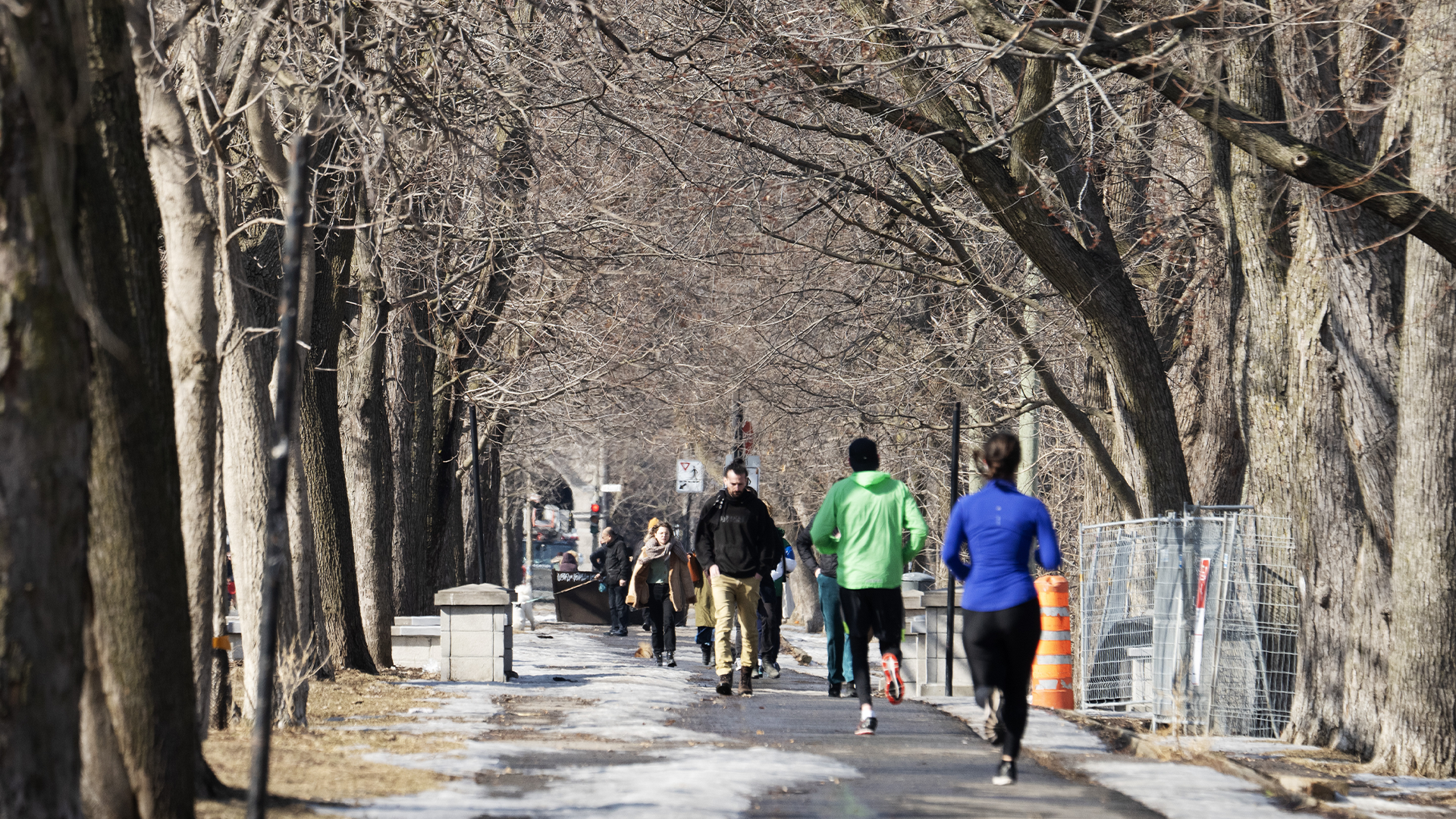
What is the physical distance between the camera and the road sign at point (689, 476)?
87.2ft

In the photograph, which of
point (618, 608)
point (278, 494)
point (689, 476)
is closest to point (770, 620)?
point (689, 476)

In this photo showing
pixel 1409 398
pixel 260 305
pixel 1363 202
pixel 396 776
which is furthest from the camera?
pixel 260 305

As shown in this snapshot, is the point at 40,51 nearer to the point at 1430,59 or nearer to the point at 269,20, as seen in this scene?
the point at 269,20

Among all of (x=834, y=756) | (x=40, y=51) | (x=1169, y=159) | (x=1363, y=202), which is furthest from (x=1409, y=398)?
(x=1169, y=159)

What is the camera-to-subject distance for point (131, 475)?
6016mm

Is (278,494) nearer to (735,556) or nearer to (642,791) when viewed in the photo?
(642,791)

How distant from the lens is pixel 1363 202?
8641 millimetres

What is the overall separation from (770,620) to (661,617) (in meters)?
2.84

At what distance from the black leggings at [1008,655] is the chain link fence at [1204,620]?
11.5 ft

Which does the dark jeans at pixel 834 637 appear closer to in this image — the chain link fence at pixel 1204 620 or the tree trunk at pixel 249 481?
the chain link fence at pixel 1204 620

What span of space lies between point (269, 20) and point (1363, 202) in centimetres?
614

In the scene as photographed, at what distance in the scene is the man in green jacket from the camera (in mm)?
10047

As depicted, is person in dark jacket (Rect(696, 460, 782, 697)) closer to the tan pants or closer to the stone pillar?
the tan pants

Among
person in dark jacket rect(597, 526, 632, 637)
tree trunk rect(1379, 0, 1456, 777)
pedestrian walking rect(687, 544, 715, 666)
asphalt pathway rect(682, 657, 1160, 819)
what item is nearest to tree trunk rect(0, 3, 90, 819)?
asphalt pathway rect(682, 657, 1160, 819)
